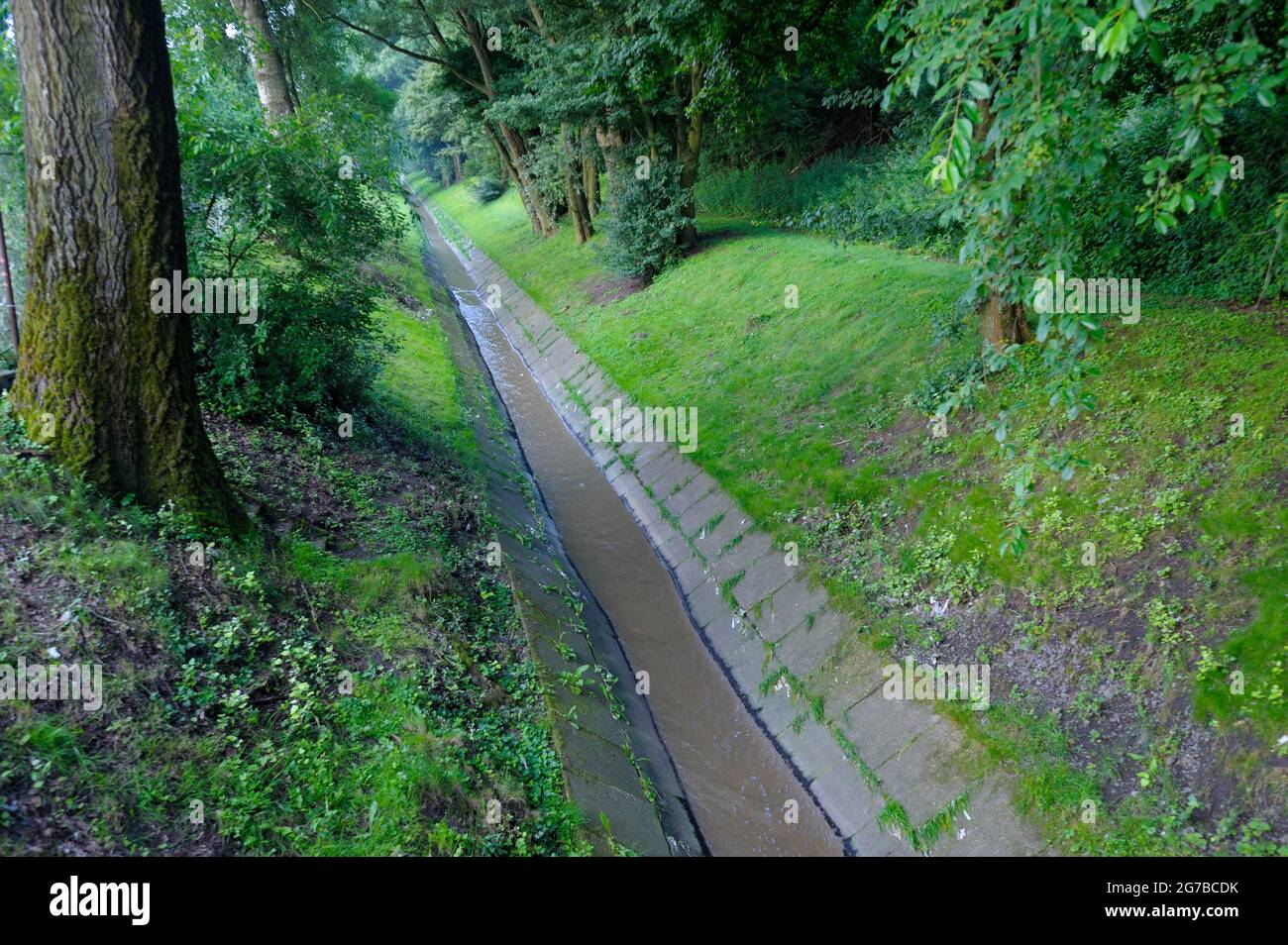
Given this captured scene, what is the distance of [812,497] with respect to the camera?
381 inches

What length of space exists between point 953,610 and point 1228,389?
129 inches

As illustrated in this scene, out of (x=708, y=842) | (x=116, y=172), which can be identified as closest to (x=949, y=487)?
(x=708, y=842)

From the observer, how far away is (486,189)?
43.5 metres

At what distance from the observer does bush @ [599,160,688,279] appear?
1975 centimetres

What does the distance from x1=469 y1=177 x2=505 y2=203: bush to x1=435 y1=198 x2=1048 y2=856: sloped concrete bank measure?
34.7 m

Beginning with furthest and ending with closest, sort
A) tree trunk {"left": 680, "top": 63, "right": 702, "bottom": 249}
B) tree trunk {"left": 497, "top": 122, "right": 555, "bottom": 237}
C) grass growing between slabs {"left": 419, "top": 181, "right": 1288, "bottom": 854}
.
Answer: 1. tree trunk {"left": 497, "top": 122, "right": 555, "bottom": 237}
2. tree trunk {"left": 680, "top": 63, "right": 702, "bottom": 249}
3. grass growing between slabs {"left": 419, "top": 181, "right": 1288, "bottom": 854}

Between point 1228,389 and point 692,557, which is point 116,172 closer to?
point 692,557

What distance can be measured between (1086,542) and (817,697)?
2908mm

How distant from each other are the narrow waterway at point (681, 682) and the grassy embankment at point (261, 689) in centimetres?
181

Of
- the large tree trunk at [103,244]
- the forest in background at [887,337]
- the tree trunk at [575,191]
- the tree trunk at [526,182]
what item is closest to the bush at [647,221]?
the forest in background at [887,337]

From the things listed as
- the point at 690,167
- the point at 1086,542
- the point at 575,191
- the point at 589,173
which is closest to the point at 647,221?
the point at 690,167

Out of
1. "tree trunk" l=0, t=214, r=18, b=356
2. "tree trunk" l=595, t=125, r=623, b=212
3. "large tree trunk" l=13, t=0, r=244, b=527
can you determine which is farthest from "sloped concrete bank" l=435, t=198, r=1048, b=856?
"tree trunk" l=595, t=125, r=623, b=212

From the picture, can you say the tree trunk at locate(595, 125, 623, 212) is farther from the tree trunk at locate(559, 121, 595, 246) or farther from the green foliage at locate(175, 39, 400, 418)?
the green foliage at locate(175, 39, 400, 418)

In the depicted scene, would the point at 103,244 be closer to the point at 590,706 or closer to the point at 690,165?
the point at 590,706
